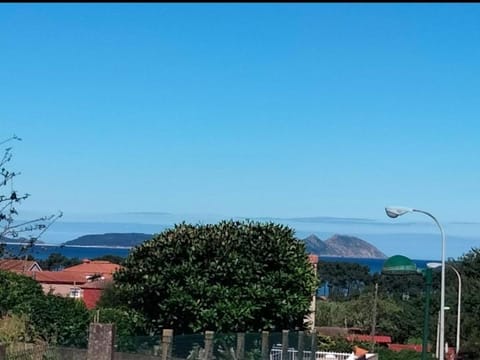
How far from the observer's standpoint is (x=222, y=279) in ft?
69.2

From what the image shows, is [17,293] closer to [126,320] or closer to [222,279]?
[126,320]

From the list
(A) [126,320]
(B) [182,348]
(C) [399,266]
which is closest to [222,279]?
(A) [126,320]

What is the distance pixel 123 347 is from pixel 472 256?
5149 centimetres

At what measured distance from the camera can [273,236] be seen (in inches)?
869

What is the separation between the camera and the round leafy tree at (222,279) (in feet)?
67.4

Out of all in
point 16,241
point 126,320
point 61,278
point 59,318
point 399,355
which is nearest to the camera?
point 16,241

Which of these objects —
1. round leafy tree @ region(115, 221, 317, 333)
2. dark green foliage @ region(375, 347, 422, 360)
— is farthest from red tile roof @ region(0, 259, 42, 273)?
dark green foliage @ region(375, 347, 422, 360)

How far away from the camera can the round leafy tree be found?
67.4 feet

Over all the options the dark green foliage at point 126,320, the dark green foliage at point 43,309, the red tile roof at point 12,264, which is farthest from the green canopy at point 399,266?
the dark green foliage at point 126,320

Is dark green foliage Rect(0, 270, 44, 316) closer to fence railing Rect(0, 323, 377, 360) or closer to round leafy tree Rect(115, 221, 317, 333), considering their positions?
round leafy tree Rect(115, 221, 317, 333)

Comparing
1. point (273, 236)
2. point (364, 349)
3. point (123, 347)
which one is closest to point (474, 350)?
point (364, 349)

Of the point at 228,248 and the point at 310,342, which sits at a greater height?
the point at 228,248

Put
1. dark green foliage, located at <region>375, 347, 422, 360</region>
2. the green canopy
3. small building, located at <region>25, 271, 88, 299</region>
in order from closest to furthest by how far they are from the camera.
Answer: the green canopy → dark green foliage, located at <region>375, 347, 422, 360</region> → small building, located at <region>25, 271, 88, 299</region>

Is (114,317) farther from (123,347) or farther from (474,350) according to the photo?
(474,350)
